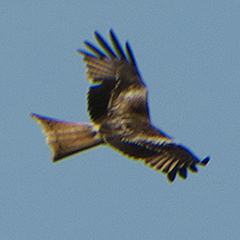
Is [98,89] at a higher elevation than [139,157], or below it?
higher

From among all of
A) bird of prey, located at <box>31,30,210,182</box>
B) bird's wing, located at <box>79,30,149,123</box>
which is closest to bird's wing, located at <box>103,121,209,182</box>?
bird of prey, located at <box>31,30,210,182</box>

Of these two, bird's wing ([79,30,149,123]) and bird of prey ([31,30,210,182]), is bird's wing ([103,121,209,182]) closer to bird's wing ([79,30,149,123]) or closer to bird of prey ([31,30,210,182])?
bird of prey ([31,30,210,182])

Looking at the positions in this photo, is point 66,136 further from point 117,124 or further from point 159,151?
point 159,151

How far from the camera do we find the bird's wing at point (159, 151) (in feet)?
45.9

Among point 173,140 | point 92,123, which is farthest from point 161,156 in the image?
point 92,123

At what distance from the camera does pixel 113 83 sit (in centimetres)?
1555

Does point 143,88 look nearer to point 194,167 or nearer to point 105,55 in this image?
point 105,55

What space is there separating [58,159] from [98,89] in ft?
3.84

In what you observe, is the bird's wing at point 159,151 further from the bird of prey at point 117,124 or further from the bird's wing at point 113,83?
the bird's wing at point 113,83

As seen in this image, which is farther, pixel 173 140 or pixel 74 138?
pixel 74 138

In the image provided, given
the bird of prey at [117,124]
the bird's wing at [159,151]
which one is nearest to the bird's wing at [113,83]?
the bird of prey at [117,124]

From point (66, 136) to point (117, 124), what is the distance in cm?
69

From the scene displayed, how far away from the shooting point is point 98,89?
1546 centimetres

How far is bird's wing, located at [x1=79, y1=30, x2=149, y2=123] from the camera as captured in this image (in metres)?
15.3
